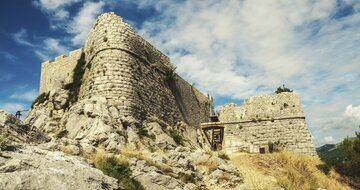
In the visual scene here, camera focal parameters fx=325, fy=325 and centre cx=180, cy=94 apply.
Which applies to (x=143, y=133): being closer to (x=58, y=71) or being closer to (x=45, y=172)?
(x=58, y=71)

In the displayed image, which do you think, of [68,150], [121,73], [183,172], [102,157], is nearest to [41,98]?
[121,73]

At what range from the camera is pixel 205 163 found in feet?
50.0

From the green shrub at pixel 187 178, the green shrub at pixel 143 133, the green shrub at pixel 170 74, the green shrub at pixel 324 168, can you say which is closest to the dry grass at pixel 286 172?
the green shrub at pixel 324 168

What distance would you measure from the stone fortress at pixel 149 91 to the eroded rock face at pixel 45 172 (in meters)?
13.3

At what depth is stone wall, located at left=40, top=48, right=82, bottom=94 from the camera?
2844 centimetres

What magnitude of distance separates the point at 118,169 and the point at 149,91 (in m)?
15.3

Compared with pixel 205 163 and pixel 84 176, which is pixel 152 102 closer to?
pixel 205 163

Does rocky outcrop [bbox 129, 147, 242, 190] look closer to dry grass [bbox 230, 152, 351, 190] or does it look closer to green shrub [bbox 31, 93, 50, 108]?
dry grass [bbox 230, 152, 351, 190]

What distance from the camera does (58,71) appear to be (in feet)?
97.4

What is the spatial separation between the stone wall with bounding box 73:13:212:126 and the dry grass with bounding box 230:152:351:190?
8570 mm

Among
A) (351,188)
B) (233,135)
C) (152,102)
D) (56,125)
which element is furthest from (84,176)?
(233,135)

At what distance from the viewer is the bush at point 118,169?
9.35 meters

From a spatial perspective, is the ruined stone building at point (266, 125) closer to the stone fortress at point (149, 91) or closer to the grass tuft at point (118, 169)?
the stone fortress at point (149, 91)

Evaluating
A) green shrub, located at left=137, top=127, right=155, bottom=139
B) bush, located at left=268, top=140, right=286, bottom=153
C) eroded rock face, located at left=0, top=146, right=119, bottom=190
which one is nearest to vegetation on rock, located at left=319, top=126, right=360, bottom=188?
bush, located at left=268, top=140, right=286, bottom=153
